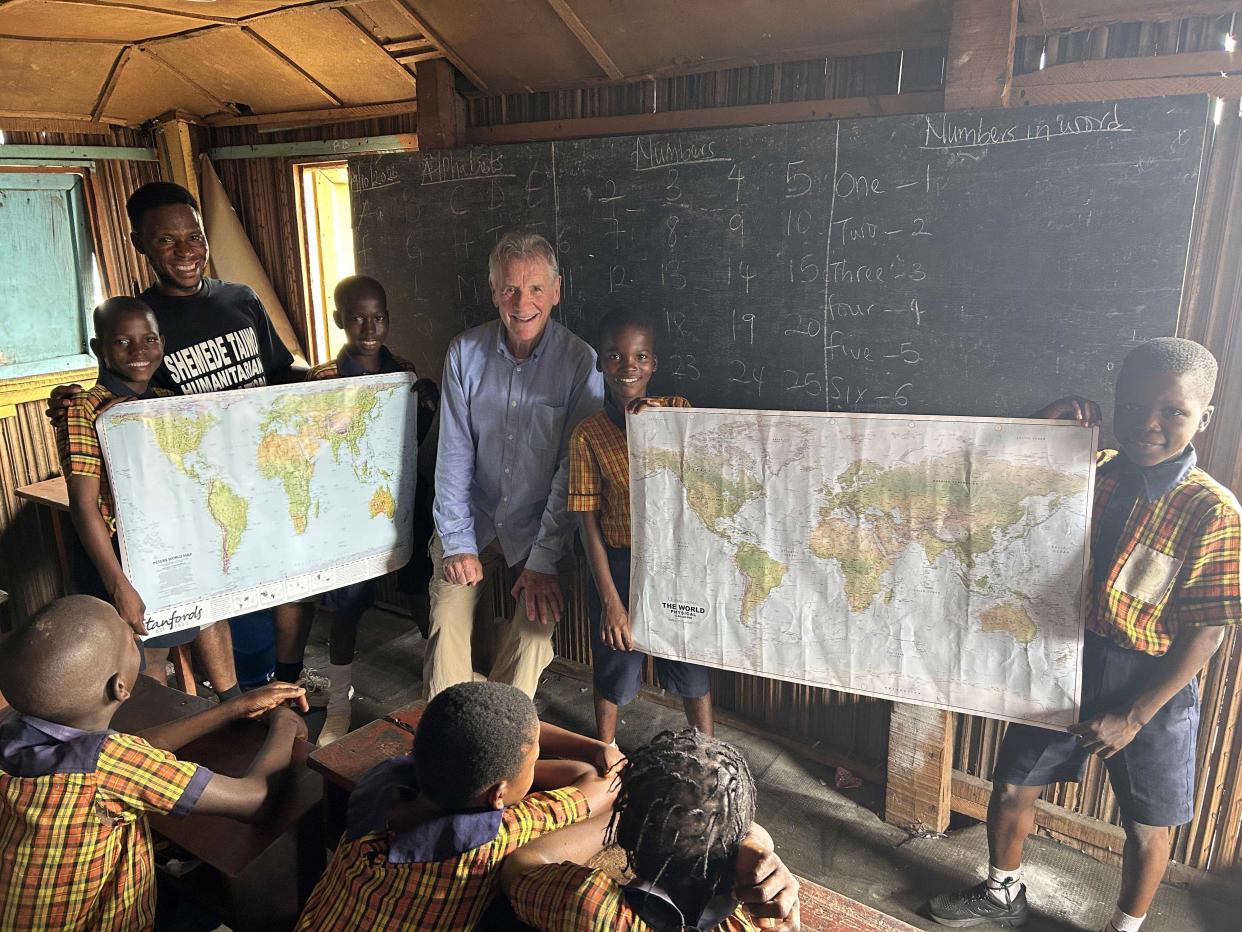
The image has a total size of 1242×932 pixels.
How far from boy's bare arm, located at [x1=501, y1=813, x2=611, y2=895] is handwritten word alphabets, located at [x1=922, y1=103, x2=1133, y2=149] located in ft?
7.07

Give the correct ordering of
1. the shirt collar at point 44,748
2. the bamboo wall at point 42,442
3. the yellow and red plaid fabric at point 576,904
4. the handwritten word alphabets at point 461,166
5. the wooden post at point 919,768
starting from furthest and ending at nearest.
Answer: the bamboo wall at point 42,442, the handwritten word alphabets at point 461,166, the wooden post at point 919,768, the shirt collar at point 44,748, the yellow and red plaid fabric at point 576,904

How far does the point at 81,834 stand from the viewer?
1529 mm

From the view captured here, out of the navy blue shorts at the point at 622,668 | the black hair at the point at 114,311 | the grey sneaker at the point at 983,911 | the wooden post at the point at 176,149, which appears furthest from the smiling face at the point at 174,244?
the grey sneaker at the point at 983,911

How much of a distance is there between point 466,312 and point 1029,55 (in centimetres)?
238

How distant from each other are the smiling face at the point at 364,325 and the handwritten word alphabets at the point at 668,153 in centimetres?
116

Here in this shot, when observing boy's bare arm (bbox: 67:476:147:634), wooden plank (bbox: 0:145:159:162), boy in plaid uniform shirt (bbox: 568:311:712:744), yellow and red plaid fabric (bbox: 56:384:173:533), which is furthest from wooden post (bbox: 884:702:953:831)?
wooden plank (bbox: 0:145:159:162)

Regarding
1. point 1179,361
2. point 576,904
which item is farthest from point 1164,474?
point 576,904

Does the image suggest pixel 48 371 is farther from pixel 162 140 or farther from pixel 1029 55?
pixel 1029 55

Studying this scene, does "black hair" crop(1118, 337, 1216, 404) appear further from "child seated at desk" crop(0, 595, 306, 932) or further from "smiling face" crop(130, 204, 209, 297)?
"smiling face" crop(130, 204, 209, 297)

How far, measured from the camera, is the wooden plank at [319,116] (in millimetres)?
4074

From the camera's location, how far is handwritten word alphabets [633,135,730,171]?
295 cm

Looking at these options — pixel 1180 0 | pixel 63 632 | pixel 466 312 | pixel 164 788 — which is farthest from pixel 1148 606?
pixel 466 312

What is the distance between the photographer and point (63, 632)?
1.55m

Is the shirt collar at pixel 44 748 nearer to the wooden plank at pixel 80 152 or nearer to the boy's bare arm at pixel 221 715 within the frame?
the boy's bare arm at pixel 221 715
